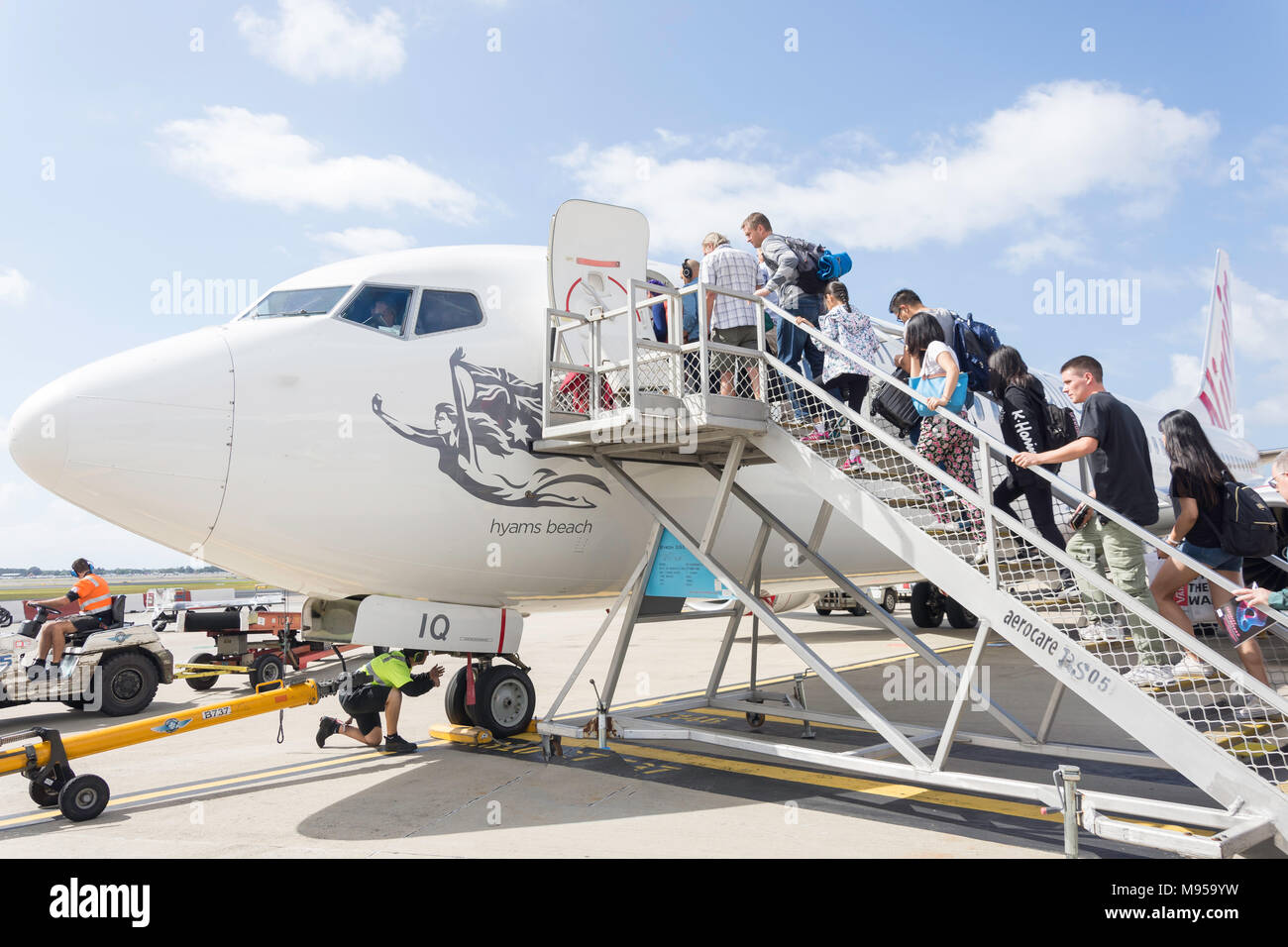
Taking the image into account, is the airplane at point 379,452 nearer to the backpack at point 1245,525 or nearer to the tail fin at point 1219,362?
the backpack at point 1245,525

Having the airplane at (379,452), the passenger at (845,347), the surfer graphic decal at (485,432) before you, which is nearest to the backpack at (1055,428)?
the passenger at (845,347)

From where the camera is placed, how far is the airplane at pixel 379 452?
6.27m

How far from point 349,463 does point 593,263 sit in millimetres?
2817

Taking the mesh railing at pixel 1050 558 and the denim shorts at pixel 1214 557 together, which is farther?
the denim shorts at pixel 1214 557

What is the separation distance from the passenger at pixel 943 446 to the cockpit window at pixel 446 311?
3604mm

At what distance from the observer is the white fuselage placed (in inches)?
245

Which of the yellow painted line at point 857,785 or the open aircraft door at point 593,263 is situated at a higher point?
the open aircraft door at point 593,263

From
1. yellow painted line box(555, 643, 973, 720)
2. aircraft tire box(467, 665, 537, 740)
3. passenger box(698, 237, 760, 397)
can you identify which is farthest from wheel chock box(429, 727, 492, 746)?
passenger box(698, 237, 760, 397)

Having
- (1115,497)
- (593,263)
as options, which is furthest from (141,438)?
(1115,497)

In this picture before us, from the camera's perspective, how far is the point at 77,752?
22.9 ft

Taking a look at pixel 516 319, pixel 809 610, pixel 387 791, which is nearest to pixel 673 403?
pixel 516 319

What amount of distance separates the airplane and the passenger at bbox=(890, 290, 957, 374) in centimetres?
223

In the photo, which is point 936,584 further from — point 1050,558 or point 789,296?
point 789,296

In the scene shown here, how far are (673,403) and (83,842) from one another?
5.04 meters
